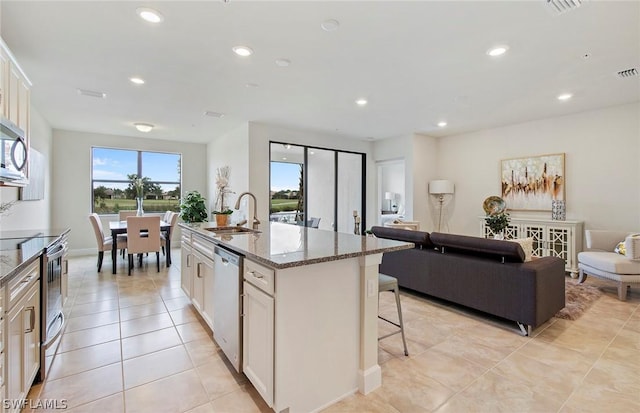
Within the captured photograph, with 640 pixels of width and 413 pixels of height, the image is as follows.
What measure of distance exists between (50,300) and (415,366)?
9.28 ft

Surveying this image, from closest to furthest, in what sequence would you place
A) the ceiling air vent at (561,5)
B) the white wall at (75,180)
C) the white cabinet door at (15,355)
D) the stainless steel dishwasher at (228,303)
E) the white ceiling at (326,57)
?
the white cabinet door at (15,355) < the stainless steel dishwasher at (228,303) < the ceiling air vent at (561,5) < the white ceiling at (326,57) < the white wall at (75,180)

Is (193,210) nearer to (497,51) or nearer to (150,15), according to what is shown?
(150,15)

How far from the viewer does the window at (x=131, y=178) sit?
6785 millimetres

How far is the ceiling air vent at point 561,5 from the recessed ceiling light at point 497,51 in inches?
20.3

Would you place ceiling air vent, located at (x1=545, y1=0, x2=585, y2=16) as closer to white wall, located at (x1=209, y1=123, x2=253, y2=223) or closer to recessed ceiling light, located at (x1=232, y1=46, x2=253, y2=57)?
recessed ceiling light, located at (x1=232, y1=46, x2=253, y2=57)

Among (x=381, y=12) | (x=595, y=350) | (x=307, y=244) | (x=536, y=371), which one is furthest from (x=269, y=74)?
(x=595, y=350)

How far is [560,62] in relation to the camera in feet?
10.2

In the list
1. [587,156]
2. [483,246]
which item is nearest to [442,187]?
[587,156]

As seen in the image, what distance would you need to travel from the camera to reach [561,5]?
2217 millimetres

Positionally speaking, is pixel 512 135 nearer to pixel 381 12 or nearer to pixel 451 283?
pixel 451 283

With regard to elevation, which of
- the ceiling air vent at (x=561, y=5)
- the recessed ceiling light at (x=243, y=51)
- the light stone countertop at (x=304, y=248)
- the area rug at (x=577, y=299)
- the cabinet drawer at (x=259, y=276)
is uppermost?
the ceiling air vent at (x=561, y=5)

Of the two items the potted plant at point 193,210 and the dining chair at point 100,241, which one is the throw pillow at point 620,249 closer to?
the potted plant at point 193,210

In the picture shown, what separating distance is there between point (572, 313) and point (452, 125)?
373cm

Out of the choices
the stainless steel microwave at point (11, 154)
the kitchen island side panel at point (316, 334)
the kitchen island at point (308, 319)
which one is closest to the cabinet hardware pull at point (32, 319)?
the stainless steel microwave at point (11, 154)
